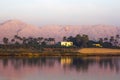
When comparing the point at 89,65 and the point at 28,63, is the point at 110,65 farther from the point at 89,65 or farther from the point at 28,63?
the point at 28,63

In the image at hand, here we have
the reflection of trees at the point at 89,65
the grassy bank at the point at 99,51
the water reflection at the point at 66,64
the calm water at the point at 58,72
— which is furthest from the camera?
the grassy bank at the point at 99,51

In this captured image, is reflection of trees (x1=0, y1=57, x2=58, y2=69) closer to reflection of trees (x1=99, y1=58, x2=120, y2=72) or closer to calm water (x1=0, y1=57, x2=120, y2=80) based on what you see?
calm water (x1=0, y1=57, x2=120, y2=80)

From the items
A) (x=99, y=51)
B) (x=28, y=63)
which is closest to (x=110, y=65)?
(x=28, y=63)

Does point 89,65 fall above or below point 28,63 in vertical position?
below

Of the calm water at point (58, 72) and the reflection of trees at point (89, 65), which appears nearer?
the calm water at point (58, 72)

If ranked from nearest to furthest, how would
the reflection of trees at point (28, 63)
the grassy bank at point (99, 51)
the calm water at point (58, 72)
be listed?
the calm water at point (58, 72)
the reflection of trees at point (28, 63)
the grassy bank at point (99, 51)

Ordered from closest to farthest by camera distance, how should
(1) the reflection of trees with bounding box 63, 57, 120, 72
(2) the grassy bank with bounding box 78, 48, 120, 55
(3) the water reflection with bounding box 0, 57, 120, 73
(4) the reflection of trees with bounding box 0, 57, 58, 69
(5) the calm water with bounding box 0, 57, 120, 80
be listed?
(5) the calm water with bounding box 0, 57, 120, 80
(1) the reflection of trees with bounding box 63, 57, 120, 72
(3) the water reflection with bounding box 0, 57, 120, 73
(4) the reflection of trees with bounding box 0, 57, 58, 69
(2) the grassy bank with bounding box 78, 48, 120, 55

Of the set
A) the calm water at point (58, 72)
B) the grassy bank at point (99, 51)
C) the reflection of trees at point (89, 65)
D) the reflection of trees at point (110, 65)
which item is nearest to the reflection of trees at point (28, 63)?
the calm water at point (58, 72)

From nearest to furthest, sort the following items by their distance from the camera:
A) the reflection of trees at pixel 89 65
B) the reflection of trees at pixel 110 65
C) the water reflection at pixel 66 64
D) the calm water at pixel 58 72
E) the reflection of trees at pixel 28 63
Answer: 1. the calm water at pixel 58 72
2. the reflection of trees at pixel 89 65
3. the water reflection at pixel 66 64
4. the reflection of trees at pixel 110 65
5. the reflection of trees at pixel 28 63

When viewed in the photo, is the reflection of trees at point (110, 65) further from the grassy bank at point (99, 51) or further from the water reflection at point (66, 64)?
the grassy bank at point (99, 51)

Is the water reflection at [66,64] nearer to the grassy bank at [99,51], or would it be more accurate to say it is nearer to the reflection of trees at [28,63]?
the reflection of trees at [28,63]

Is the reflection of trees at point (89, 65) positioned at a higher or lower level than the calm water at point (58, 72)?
lower

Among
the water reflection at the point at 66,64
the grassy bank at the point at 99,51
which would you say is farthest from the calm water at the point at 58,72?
the grassy bank at the point at 99,51

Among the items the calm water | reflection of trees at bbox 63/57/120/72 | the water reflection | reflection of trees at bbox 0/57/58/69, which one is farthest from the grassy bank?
the calm water
